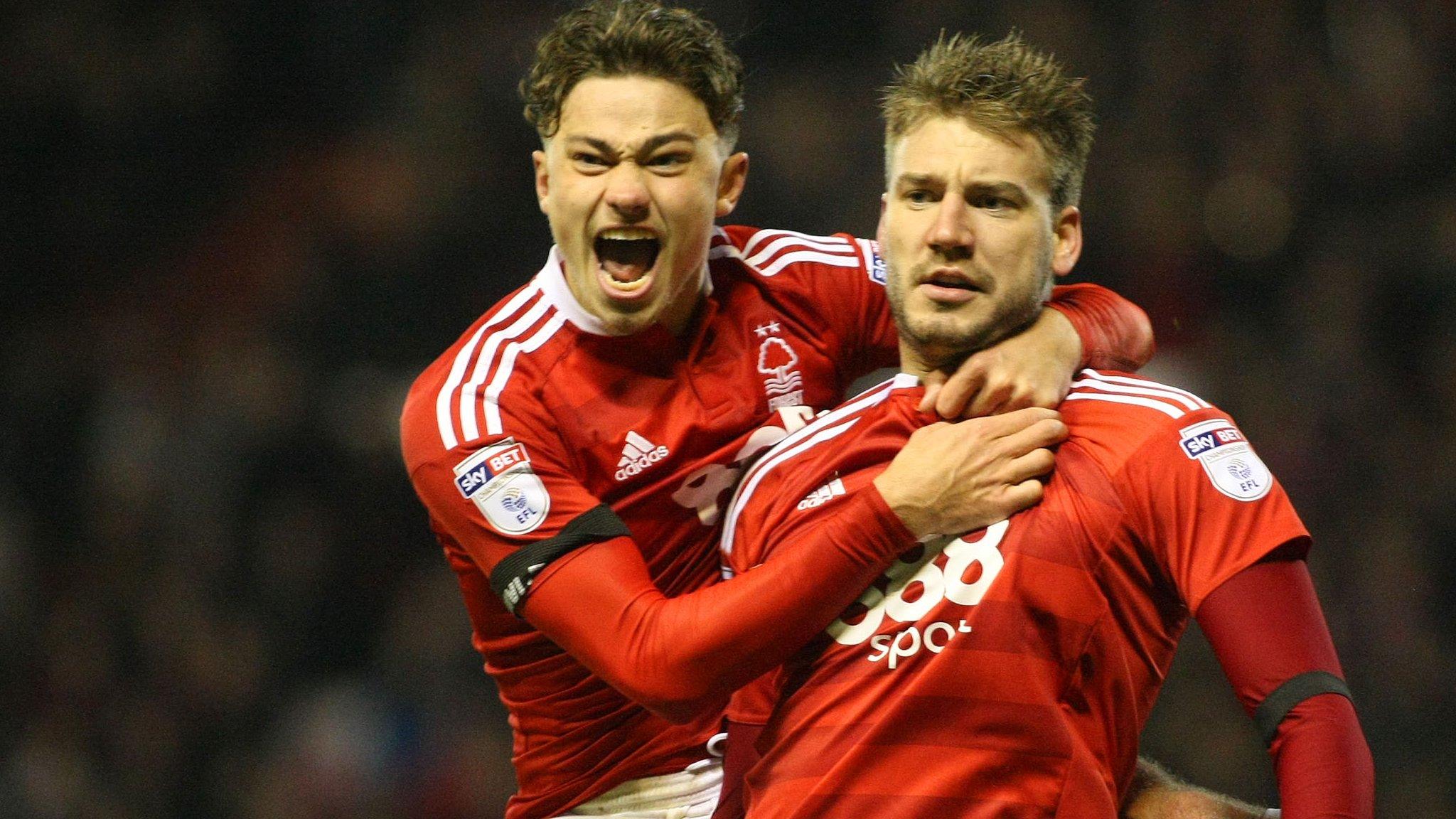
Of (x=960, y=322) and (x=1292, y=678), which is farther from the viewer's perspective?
(x=960, y=322)

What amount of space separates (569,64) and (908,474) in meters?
1.05

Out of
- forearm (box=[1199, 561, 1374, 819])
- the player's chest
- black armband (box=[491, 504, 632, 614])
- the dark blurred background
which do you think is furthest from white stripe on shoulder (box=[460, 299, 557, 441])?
the dark blurred background

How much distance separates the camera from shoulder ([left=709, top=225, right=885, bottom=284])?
326cm

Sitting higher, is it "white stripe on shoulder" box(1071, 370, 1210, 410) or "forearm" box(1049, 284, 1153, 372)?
"forearm" box(1049, 284, 1153, 372)

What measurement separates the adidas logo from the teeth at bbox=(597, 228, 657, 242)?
0.35 meters

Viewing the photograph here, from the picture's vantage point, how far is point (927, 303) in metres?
2.68

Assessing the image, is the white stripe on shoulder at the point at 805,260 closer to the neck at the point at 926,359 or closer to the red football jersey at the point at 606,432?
the red football jersey at the point at 606,432

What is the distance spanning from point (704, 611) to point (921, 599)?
0.34 meters

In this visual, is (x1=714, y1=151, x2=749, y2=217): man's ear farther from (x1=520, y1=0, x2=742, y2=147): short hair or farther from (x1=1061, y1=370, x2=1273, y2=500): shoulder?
(x1=1061, y1=370, x2=1273, y2=500): shoulder

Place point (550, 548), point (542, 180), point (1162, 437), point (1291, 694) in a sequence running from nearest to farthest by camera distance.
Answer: point (1291, 694), point (1162, 437), point (550, 548), point (542, 180)

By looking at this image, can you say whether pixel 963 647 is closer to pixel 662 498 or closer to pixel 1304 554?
pixel 1304 554

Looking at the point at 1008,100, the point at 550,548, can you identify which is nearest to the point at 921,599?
the point at 550,548

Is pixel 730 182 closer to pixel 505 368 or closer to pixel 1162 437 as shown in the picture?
pixel 505 368

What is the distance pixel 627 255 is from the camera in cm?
305
